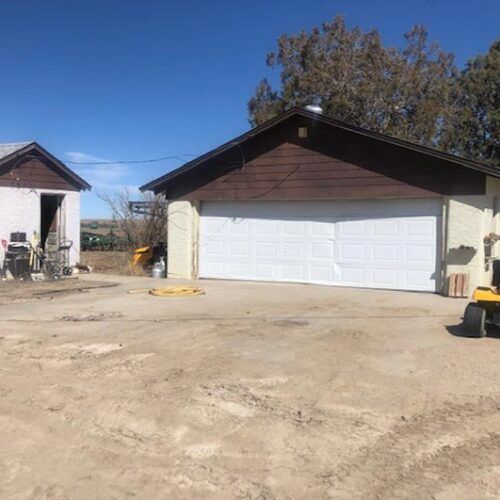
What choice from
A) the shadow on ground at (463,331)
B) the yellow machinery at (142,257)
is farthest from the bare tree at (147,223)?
the shadow on ground at (463,331)

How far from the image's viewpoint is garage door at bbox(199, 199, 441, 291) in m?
14.5

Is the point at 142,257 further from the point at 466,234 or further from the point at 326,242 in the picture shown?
the point at 466,234

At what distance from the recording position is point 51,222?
20.3 m

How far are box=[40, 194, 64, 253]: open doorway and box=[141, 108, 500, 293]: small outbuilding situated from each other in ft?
12.2

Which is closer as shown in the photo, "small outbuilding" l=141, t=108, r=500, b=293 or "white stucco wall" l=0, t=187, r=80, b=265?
"small outbuilding" l=141, t=108, r=500, b=293

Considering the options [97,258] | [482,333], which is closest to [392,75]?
[97,258]

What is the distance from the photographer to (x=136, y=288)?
49.6 feet

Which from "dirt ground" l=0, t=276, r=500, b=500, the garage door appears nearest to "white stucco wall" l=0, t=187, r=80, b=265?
the garage door

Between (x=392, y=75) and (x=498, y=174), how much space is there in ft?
57.8

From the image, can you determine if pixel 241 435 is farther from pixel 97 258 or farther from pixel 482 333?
pixel 97 258

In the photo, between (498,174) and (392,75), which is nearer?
(498,174)

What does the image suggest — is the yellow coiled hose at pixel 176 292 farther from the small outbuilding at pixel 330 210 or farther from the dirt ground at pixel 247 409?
the dirt ground at pixel 247 409

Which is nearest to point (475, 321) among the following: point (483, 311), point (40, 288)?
point (483, 311)

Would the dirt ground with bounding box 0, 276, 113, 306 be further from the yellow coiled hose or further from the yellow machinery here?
the yellow machinery
